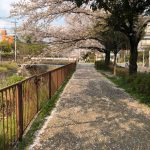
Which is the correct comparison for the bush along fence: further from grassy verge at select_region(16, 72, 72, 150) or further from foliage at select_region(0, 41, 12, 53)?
foliage at select_region(0, 41, 12, 53)

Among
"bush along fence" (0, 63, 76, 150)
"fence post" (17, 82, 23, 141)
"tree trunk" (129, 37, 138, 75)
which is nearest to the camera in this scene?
"bush along fence" (0, 63, 76, 150)

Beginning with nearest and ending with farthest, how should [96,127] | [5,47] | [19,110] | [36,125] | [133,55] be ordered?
[19,110] → [96,127] → [36,125] → [133,55] → [5,47]

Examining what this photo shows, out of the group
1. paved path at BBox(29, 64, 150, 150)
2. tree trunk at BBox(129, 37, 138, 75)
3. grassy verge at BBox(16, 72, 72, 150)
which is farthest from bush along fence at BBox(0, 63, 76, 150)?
tree trunk at BBox(129, 37, 138, 75)

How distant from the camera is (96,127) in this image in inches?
292

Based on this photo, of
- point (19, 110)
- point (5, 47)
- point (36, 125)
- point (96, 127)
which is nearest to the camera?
point (19, 110)

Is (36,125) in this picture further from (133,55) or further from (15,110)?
(133,55)

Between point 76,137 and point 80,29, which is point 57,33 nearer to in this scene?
point 80,29

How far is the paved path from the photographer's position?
6098mm

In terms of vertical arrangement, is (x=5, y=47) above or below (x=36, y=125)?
above

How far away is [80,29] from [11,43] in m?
66.4

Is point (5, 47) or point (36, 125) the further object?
point (5, 47)

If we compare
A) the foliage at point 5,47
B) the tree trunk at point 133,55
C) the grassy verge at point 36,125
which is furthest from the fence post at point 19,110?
the foliage at point 5,47

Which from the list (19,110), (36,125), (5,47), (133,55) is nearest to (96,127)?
(36,125)

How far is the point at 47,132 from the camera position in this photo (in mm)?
6949
